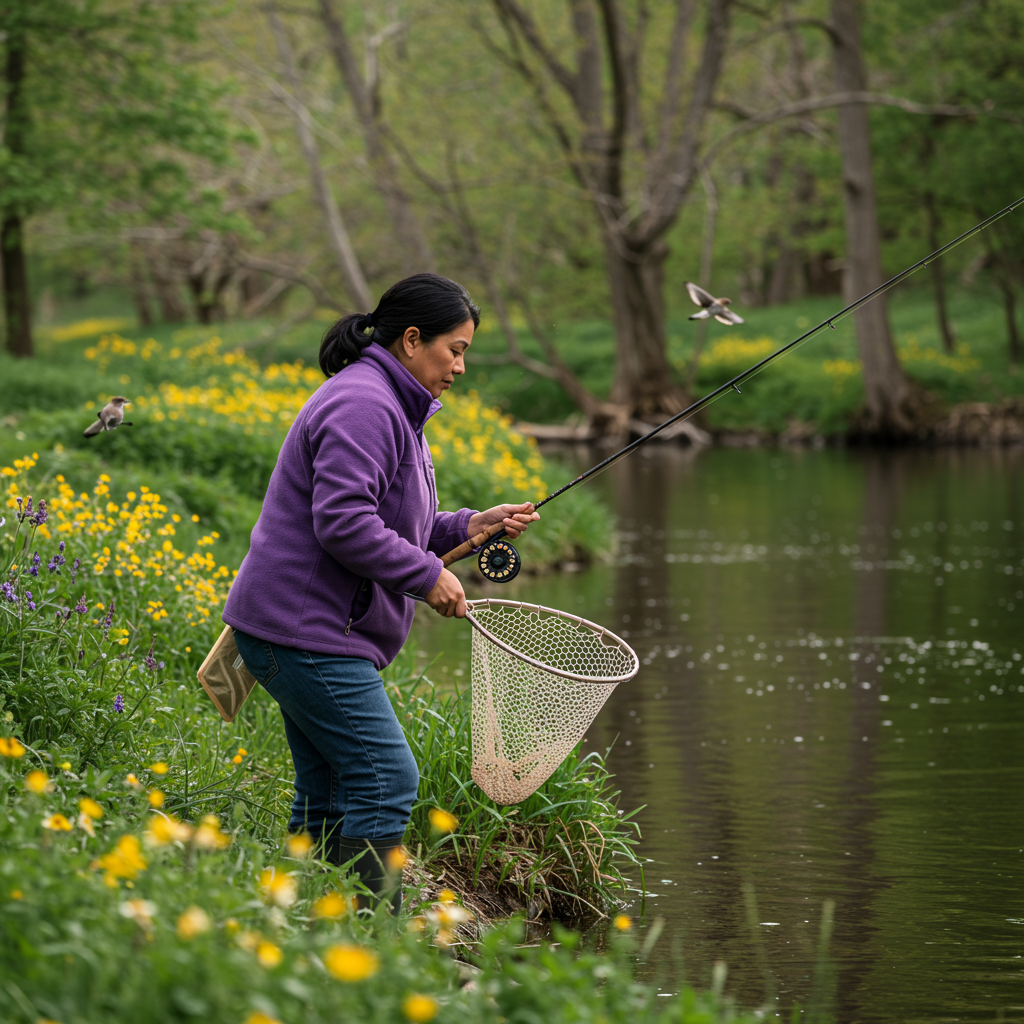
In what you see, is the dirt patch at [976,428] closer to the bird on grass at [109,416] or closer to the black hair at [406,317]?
the bird on grass at [109,416]

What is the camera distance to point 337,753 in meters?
3.51

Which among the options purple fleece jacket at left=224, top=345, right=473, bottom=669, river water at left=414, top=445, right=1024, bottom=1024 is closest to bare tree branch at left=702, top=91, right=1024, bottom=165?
river water at left=414, top=445, right=1024, bottom=1024

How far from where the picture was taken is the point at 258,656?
139 inches

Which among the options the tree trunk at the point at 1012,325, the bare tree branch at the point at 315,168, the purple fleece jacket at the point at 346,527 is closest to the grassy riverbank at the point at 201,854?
the purple fleece jacket at the point at 346,527

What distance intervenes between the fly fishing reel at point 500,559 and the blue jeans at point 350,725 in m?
0.64

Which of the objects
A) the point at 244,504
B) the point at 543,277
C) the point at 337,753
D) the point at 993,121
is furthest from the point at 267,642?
the point at 543,277

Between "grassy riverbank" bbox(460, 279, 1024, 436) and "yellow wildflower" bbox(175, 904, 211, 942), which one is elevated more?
"yellow wildflower" bbox(175, 904, 211, 942)

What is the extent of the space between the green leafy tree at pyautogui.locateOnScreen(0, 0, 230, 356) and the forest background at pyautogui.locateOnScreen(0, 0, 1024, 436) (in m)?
0.05

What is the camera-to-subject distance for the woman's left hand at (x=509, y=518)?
3.92 meters

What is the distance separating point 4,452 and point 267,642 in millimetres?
6184

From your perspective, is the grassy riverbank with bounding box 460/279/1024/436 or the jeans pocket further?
the grassy riverbank with bounding box 460/279/1024/436

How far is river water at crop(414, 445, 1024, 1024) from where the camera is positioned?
4059mm

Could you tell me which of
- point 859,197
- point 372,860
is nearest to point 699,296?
point 372,860

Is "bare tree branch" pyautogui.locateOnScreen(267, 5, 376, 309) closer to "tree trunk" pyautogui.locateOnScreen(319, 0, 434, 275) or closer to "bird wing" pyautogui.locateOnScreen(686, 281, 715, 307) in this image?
"tree trunk" pyautogui.locateOnScreen(319, 0, 434, 275)
